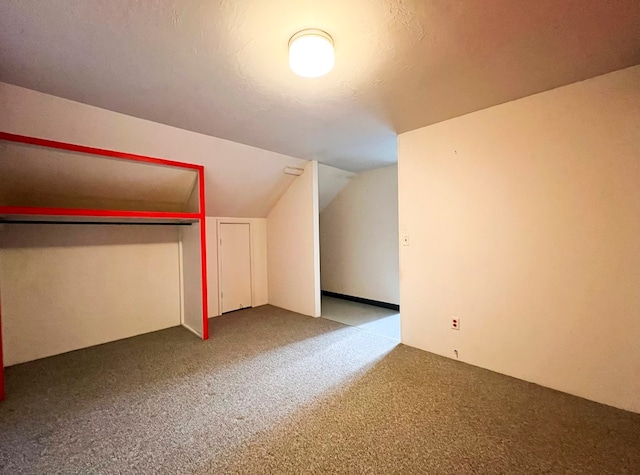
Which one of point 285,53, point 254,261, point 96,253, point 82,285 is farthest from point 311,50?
point 254,261

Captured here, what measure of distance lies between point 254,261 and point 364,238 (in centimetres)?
194

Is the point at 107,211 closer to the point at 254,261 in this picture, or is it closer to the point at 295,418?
the point at 254,261

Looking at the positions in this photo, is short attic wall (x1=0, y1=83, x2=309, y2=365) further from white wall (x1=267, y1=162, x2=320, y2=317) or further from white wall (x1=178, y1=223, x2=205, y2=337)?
white wall (x1=267, y1=162, x2=320, y2=317)

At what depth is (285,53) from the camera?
156 cm

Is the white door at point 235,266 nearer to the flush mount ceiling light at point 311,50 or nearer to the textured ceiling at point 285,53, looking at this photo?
the textured ceiling at point 285,53

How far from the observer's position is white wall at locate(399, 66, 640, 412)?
178 centimetres

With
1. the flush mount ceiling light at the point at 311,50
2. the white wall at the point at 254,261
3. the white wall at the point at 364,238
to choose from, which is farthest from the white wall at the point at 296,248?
the flush mount ceiling light at the point at 311,50

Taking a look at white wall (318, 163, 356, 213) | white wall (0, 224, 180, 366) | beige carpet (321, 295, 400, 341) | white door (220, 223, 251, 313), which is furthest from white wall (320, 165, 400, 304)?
white wall (0, 224, 180, 366)

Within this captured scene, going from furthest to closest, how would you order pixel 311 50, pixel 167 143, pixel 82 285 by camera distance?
pixel 82 285
pixel 167 143
pixel 311 50

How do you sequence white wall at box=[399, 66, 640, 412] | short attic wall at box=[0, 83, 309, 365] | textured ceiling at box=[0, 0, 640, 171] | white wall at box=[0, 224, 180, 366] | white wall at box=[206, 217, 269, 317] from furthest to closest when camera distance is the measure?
white wall at box=[206, 217, 269, 317] → white wall at box=[0, 224, 180, 366] → short attic wall at box=[0, 83, 309, 365] → white wall at box=[399, 66, 640, 412] → textured ceiling at box=[0, 0, 640, 171]

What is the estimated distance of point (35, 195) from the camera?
2.50m

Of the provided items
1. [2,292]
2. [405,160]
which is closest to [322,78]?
[405,160]

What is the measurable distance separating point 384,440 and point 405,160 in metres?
2.41

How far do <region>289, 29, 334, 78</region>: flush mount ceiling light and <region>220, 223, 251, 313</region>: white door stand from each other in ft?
10.1
